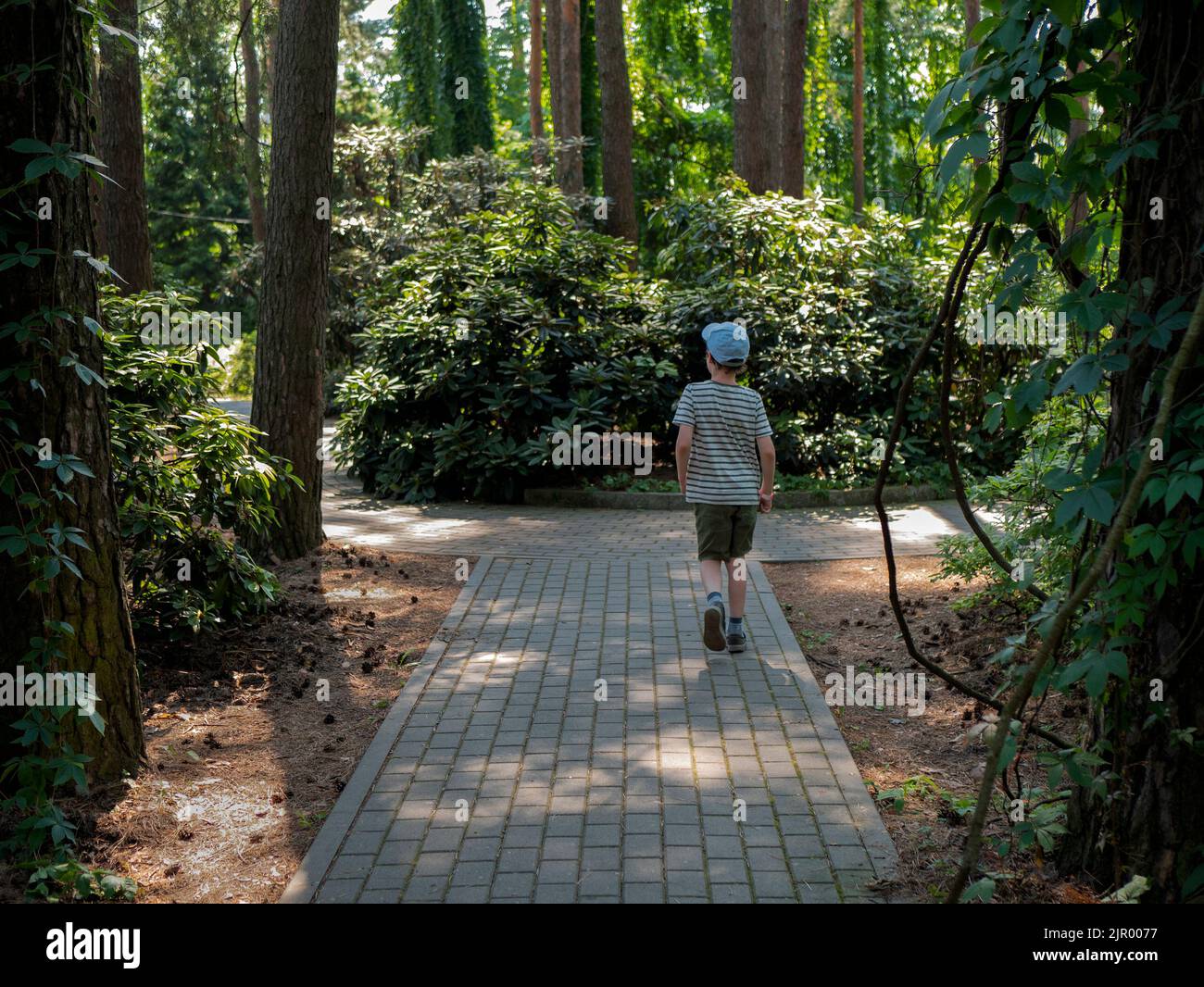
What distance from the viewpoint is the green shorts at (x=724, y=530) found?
7.16m

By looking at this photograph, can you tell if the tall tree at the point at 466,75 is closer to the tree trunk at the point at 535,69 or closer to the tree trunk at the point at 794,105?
the tree trunk at the point at 535,69

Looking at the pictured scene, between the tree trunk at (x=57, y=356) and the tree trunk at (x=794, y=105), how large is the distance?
2216 centimetres

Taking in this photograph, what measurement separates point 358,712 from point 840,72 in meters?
41.3

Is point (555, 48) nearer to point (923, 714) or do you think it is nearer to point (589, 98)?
point (589, 98)

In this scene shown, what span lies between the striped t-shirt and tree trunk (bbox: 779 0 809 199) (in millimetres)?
19372

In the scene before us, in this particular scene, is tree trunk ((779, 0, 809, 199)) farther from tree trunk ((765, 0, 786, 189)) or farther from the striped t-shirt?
the striped t-shirt

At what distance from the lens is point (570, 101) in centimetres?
2425

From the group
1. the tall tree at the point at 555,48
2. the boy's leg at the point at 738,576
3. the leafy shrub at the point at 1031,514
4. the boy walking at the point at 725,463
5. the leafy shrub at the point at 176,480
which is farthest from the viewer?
the tall tree at the point at 555,48

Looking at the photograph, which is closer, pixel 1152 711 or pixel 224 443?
pixel 1152 711

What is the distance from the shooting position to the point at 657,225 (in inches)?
643

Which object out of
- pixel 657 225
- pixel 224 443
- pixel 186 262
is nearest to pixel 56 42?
pixel 224 443

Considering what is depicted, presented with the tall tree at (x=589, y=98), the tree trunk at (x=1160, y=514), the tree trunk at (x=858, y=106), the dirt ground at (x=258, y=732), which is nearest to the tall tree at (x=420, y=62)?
the tall tree at (x=589, y=98)

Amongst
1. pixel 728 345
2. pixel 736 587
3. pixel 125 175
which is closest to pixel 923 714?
pixel 736 587
